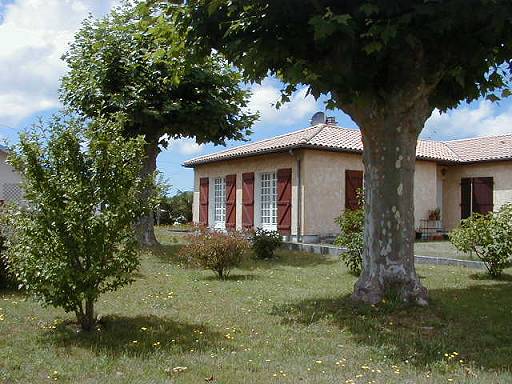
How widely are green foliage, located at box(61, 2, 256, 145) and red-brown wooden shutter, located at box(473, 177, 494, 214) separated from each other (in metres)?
10.5

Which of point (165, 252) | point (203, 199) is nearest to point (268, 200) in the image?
point (203, 199)

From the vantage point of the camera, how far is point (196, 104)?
15.2m

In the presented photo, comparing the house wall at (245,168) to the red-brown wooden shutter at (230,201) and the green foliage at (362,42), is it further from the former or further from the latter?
the green foliage at (362,42)

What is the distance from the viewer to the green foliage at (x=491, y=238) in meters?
10.7

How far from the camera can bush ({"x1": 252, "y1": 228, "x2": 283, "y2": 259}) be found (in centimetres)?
1463

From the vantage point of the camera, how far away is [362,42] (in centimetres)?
671

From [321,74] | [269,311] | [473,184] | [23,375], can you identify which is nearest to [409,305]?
[269,311]

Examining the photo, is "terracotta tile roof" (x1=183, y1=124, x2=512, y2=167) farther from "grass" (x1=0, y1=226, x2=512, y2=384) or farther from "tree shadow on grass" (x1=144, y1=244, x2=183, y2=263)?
"grass" (x1=0, y1=226, x2=512, y2=384)

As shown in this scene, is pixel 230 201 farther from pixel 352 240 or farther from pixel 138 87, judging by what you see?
pixel 352 240

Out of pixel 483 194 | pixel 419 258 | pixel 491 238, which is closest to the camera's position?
pixel 491 238

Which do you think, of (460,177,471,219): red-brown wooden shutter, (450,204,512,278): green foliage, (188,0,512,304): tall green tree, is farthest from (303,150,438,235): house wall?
(188,0,512,304): tall green tree

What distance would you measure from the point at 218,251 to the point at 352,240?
104 inches

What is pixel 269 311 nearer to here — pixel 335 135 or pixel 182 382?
pixel 182 382

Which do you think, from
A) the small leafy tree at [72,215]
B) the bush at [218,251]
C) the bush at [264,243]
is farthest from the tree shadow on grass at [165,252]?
the small leafy tree at [72,215]
